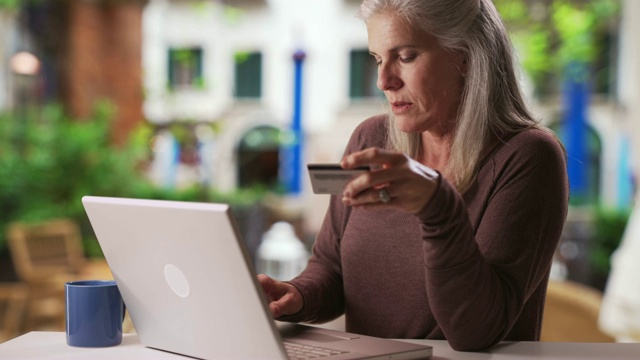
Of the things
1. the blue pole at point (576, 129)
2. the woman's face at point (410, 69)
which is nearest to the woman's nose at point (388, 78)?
the woman's face at point (410, 69)

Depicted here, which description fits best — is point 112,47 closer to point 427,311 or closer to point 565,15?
point 565,15

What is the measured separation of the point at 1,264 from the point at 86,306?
281 inches

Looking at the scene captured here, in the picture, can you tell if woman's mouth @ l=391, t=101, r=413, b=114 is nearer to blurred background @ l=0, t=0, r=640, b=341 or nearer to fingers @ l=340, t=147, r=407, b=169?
fingers @ l=340, t=147, r=407, b=169

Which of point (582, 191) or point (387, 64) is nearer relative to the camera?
point (387, 64)

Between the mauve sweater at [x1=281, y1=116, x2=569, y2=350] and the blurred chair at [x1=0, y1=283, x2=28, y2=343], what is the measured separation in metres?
5.00

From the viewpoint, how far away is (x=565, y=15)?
31.4ft

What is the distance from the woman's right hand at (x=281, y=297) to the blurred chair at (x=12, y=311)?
198 inches

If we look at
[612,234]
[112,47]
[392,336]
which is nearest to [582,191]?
[612,234]

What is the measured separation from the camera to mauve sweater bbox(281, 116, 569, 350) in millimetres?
1317

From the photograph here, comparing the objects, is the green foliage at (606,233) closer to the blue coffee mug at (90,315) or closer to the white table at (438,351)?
the white table at (438,351)

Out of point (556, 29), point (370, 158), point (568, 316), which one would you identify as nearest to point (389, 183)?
point (370, 158)

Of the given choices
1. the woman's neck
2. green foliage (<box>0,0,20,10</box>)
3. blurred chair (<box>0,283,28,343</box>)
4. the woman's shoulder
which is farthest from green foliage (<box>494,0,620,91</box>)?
the woman's shoulder

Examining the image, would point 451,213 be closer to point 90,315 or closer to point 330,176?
point 330,176

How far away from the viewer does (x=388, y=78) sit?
59.7 inches
